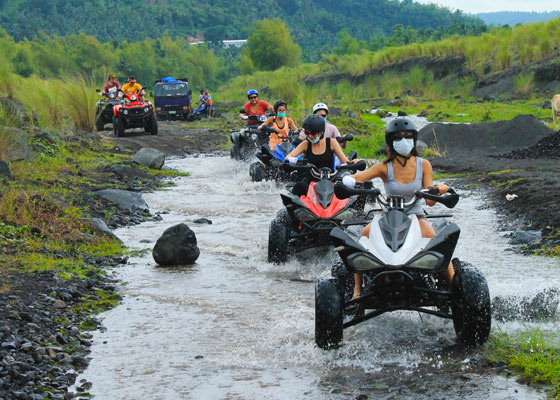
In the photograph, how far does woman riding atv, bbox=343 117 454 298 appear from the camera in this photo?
6758 millimetres

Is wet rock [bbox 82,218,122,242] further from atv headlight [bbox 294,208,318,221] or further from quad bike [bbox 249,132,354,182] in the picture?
quad bike [bbox 249,132,354,182]

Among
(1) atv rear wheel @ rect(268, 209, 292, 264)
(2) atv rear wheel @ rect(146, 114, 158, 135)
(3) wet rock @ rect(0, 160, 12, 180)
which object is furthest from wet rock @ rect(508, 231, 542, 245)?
(2) atv rear wheel @ rect(146, 114, 158, 135)

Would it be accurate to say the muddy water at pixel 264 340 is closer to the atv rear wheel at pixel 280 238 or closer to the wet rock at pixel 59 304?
the atv rear wheel at pixel 280 238

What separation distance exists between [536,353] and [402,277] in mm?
1132

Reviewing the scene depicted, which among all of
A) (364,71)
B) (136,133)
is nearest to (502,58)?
(364,71)

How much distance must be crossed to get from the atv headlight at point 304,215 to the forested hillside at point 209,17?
354 feet

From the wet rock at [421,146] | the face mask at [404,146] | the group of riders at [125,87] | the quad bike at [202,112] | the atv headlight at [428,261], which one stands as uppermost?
the face mask at [404,146]

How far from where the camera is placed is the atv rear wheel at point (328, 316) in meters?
6.39

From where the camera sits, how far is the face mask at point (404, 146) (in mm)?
6809

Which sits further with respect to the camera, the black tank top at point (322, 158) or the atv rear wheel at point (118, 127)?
the atv rear wheel at point (118, 127)

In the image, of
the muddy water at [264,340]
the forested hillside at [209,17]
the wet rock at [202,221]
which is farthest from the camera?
the forested hillside at [209,17]

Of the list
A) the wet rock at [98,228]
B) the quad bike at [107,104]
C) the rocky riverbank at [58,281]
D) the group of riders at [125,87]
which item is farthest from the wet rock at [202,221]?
the quad bike at [107,104]

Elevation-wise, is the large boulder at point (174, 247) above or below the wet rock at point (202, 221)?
above

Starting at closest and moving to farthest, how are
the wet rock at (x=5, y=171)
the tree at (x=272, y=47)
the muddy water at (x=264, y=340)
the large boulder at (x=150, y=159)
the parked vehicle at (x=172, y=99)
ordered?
the muddy water at (x=264, y=340), the wet rock at (x=5, y=171), the large boulder at (x=150, y=159), the parked vehicle at (x=172, y=99), the tree at (x=272, y=47)
